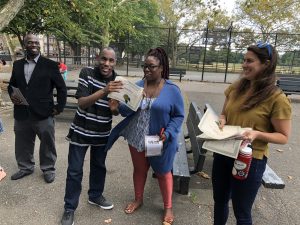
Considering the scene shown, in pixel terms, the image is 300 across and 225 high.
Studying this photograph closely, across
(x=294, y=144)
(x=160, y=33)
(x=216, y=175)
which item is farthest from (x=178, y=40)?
(x=216, y=175)

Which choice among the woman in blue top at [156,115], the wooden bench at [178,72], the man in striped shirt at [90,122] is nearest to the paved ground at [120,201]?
the man in striped shirt at [90,122]

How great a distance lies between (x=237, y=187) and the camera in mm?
2387

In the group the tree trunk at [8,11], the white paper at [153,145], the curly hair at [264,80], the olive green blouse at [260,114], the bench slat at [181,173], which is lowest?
the bench slat at [181,173]

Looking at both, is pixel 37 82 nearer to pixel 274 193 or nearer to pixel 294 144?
pixel 274 193

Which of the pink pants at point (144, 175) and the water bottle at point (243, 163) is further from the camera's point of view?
the pink pants at point (144, 175)

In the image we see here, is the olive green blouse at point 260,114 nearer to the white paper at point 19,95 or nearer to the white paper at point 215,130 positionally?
the white paper at point 215,130

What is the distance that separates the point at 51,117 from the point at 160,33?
30.0m

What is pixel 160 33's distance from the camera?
32.7 m

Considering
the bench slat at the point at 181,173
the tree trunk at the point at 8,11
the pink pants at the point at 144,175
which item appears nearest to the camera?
the pink pants at the point at 144,175

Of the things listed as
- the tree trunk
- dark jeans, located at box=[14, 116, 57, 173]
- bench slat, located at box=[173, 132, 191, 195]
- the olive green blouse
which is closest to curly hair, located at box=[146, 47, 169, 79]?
→ the olive green blouse

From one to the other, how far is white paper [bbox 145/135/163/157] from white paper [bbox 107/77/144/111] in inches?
11.9

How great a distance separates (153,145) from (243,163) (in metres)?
0.83

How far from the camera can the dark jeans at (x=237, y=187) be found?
231cm

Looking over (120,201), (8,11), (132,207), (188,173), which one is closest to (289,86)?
(188,173)
